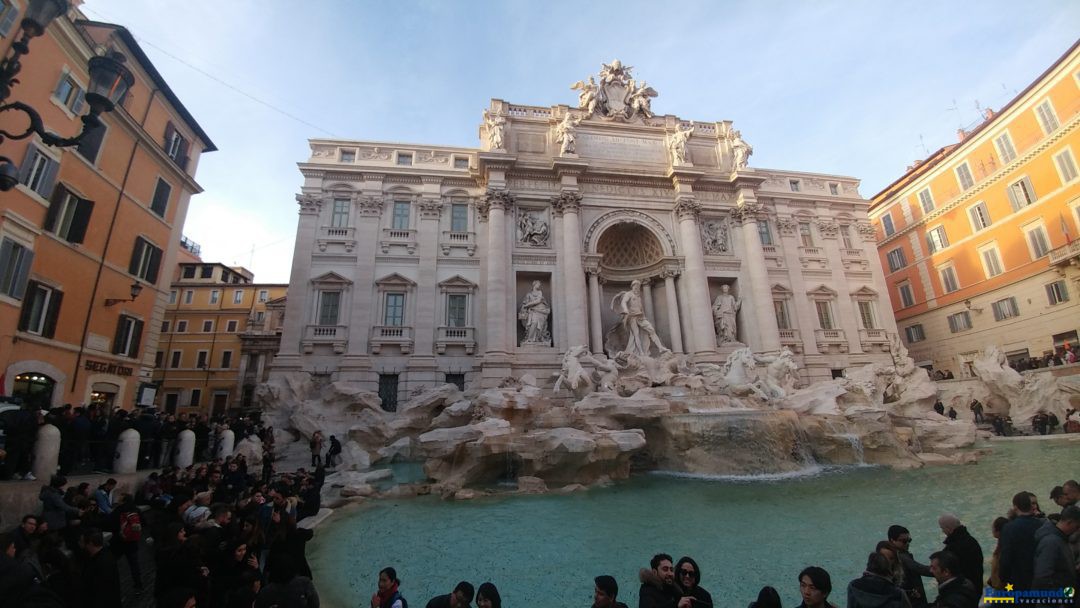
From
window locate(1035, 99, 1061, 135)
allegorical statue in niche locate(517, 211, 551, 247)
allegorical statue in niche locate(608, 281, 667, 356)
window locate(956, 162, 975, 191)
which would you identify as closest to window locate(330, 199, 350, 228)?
allegorical statue in niche locate(517, 211, 551, 247)

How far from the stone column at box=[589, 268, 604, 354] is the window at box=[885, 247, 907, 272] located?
21640 millimetres

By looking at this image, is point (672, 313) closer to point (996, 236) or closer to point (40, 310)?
point (996, 236)

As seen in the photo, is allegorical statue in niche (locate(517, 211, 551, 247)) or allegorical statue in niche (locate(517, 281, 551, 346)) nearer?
allegorical statue in niche (locate(517, 281, 551, 346))

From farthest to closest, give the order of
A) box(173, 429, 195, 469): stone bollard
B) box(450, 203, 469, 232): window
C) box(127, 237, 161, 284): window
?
1. box(450, 203, 469, 232): window
2. box(127, 237, 161, 284): window
3. box(173, 429, 195, 469): stone bollard

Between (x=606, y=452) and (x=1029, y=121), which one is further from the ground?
(x=1029, y=121)

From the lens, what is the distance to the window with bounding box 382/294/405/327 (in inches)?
800

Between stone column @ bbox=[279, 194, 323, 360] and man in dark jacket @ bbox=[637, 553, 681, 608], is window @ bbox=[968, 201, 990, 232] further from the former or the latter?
stone column @ bbox=[279, 194, 323, 360]

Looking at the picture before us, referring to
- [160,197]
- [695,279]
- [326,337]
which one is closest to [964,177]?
[695,279]

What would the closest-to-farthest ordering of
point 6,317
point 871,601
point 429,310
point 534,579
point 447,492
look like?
point 871,601, point 534,579, point 447,492, point 6,317, point 429,310

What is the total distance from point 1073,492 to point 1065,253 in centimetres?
2445

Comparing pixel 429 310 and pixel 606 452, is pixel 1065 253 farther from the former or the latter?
pixel 429 310

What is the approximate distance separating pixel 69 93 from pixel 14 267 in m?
4.82

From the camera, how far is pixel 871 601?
2.86 metres

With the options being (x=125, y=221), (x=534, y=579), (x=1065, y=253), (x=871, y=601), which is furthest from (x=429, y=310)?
(x=1065, y=253)
